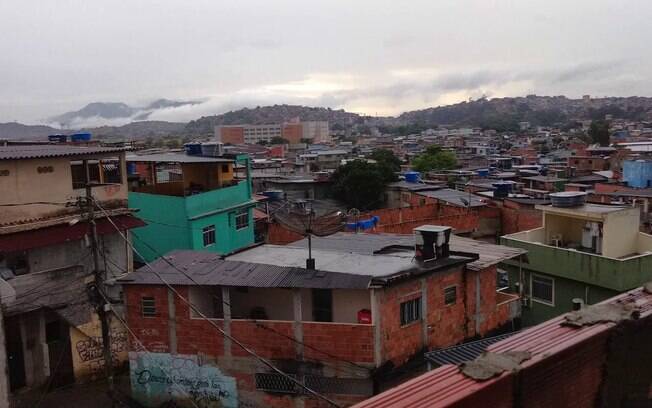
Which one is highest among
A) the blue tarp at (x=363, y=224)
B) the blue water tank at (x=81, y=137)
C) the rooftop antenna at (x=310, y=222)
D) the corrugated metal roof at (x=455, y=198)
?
the blue water tank at (x=81, y=137)

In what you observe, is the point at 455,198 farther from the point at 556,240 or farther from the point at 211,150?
the point at 211,150

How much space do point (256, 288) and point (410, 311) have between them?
378 centimetres

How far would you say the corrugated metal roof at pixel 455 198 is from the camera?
103 feet

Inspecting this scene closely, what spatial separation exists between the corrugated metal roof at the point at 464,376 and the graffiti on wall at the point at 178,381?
10022 mm

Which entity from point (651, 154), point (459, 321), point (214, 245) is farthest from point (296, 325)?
point (651, 154)

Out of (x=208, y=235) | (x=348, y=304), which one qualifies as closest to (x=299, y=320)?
(x=348, y=304)

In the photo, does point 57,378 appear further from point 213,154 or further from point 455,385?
point 455,385

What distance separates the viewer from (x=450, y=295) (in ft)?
46.6

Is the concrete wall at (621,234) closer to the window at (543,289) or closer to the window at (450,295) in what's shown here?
the window at (543,289)

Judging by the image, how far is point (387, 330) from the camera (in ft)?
41.0

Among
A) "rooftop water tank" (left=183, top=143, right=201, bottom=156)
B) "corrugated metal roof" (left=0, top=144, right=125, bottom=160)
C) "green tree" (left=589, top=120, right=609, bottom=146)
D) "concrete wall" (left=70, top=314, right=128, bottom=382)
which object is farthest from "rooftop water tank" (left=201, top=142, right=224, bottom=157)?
"green tree" (left=589, top=120, right=609, bottom=146)

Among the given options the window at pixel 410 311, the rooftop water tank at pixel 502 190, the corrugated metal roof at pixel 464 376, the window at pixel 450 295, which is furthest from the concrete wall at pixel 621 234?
the corrugated metal roof at pixel 464 376

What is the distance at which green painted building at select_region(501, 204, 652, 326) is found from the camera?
1692 cm

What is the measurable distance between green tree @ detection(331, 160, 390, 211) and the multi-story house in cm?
Answer: 2426
